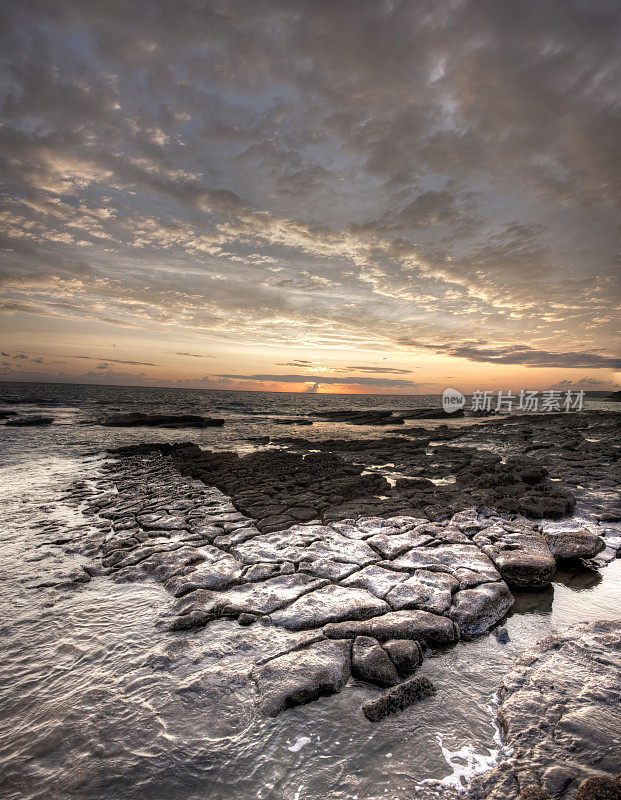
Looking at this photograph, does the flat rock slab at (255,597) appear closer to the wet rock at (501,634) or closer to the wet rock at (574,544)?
the wet rock at (501,634)

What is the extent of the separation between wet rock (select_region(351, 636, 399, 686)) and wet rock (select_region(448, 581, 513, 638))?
39.3 inches

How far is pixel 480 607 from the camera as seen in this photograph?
381 cm

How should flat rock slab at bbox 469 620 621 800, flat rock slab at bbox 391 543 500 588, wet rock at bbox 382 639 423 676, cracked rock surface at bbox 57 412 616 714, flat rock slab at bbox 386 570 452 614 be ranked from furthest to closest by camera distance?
flat rock slab at bbox 391 543 500 588, flat rock slab at bbox 386 570 452 614, cracked rock surface at bbox 57 412 616 714, wet rock at bbox 382 639 423 676, flat rock slab at bbox 469 620 621 800

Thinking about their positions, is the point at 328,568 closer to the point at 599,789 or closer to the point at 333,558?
Answer: the point at 333,558

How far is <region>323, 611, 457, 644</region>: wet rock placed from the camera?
339cm

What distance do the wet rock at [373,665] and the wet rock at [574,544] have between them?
140 inches

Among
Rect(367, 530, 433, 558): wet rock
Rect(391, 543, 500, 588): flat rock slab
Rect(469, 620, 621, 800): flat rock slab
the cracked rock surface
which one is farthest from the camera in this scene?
Rect(367, 530, 433, 558): wet rock

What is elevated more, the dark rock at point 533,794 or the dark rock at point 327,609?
the dark rock at point 533,794

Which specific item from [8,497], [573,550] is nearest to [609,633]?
[573,550]

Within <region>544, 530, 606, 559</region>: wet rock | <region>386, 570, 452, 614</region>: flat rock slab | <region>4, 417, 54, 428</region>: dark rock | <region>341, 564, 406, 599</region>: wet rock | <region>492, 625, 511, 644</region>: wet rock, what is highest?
<region>544, 530, 606, 559</region>: wet rock

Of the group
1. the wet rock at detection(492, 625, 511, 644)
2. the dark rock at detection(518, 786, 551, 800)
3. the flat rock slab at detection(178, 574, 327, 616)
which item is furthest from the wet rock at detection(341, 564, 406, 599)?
the dark rock at detection(518, 786, 551, 800)

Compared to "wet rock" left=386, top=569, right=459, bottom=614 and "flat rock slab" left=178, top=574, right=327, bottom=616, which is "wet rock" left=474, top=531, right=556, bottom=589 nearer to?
"wet rock" left=386, top=569, right=459, bottom=614

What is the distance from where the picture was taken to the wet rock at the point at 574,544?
203 inches

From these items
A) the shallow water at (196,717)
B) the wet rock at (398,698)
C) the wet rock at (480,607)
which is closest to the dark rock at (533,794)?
the shallow water at (196,717)
